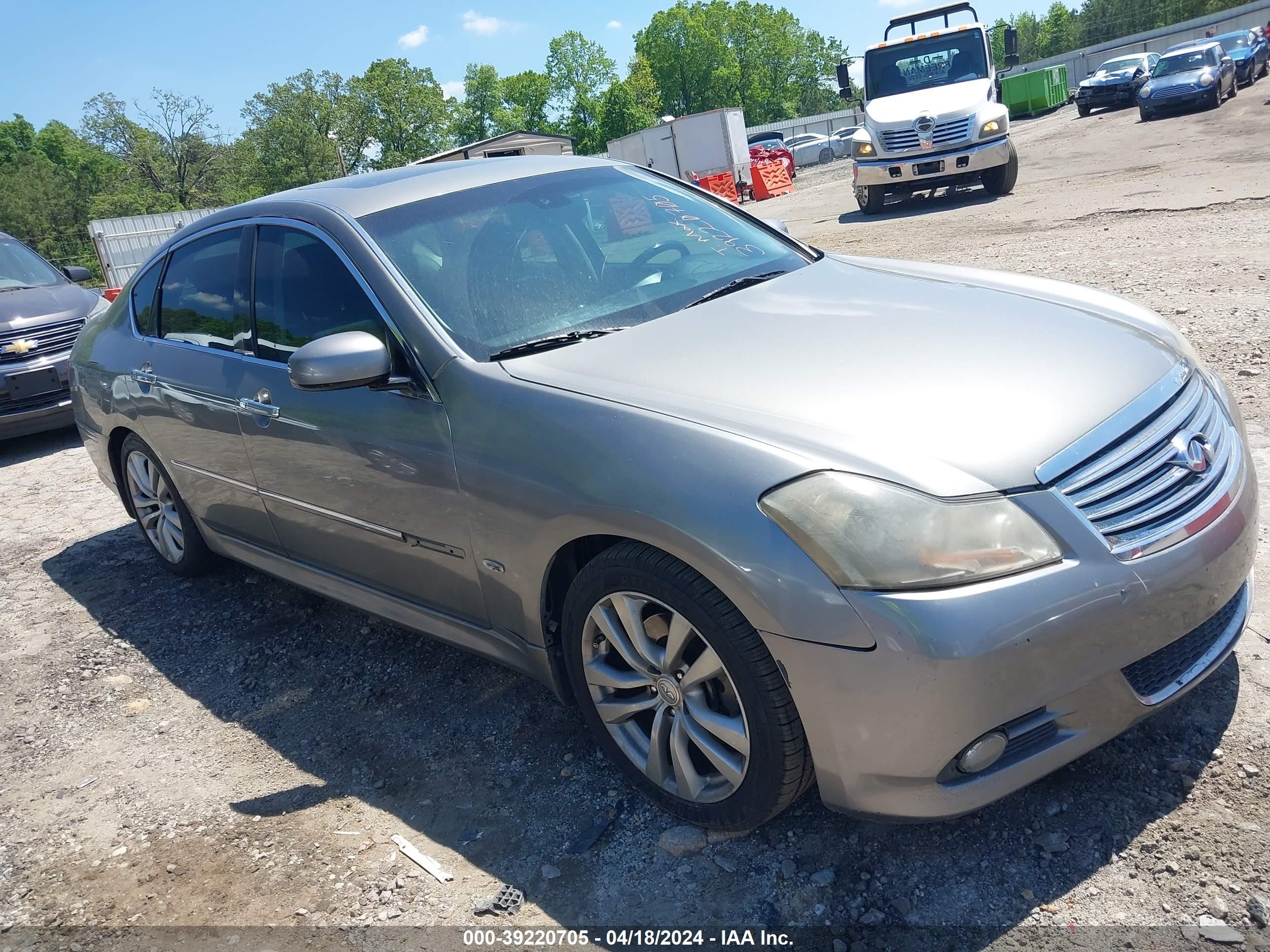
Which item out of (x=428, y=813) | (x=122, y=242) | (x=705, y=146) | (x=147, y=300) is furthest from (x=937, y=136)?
(x=122, y=242)

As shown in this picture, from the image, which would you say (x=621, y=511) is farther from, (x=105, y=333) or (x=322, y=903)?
(x=105, y=333)

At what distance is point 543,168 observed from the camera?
376 centimetres

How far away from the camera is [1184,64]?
25531 mm

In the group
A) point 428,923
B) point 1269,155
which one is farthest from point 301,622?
point 1269,155

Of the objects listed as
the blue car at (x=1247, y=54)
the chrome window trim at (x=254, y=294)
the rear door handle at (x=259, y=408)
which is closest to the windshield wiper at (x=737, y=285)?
the chrome window trim at (x=254, y=294)

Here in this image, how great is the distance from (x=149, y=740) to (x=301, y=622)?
837mm

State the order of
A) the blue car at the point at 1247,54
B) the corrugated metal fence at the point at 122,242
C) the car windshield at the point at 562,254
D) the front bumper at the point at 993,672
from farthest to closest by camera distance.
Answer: the blue car at the point at 1247,54 < the corrugated metal fence at the point at 122,242 < the car windshield at the point at 562,254 < the front bumper at the point at 993,672

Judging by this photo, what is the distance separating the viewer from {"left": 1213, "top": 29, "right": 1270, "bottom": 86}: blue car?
30609 mm

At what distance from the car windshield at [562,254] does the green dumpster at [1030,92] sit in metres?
40.5

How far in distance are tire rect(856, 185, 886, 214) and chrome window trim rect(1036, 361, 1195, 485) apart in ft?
42.4

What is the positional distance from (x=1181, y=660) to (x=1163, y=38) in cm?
8121

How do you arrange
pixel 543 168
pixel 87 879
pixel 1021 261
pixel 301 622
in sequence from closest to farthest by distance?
pixel 87 879, pixel 543 168, pixel 301 622, pixel 1021 261

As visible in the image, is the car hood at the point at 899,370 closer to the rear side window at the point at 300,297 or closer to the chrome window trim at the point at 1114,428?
the chrome window trim at the point at 1114,428

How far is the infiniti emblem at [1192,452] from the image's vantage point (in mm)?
2266
